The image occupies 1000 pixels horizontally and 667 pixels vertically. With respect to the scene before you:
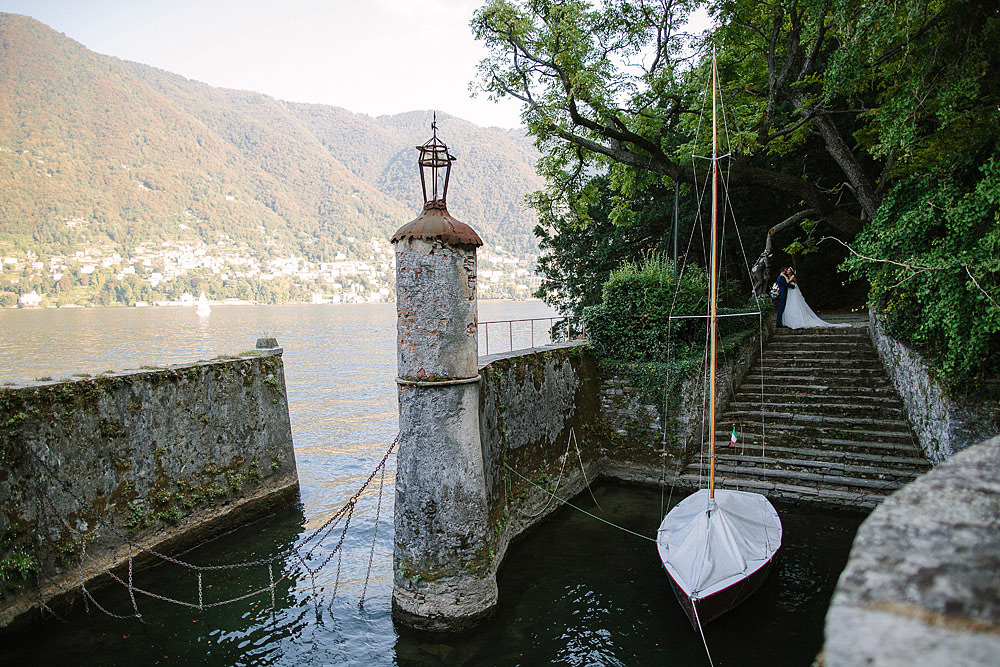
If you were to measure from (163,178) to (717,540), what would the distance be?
552ft

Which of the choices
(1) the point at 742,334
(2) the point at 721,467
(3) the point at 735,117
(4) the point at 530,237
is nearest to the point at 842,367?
(1) the point at 742,334

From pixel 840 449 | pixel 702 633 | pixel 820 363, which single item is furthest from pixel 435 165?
pixel 820 363

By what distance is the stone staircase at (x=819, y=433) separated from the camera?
1173 cm

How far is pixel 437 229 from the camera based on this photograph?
7797 millimetres

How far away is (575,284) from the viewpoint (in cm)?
2734

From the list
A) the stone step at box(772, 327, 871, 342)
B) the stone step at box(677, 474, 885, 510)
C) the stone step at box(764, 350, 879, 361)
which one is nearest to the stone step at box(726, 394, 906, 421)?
the stone step at box(764, 350, 879, 361)

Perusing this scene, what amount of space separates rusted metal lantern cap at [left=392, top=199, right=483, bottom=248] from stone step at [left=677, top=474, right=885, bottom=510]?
7.91 m

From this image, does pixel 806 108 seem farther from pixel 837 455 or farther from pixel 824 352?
pixel 837 455

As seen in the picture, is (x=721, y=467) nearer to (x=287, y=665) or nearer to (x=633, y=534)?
(x=633, y=534)

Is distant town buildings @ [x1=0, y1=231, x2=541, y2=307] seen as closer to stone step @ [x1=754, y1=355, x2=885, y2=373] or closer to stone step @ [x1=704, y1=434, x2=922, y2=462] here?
stone step @ [x1=754, y1=355, x2=885, y2=373]

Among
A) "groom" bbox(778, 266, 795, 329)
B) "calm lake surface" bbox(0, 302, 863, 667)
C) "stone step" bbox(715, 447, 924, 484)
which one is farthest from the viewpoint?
"groom" bbox(778, 266, 795, 329)

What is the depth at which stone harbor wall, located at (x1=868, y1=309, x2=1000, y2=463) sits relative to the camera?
10.1 m

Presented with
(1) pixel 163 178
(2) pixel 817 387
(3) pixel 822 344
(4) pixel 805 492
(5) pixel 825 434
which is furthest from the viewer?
(1) pixel 163 178

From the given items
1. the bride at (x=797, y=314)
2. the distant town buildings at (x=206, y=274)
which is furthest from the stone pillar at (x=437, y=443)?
the distant town buildings at (x=206, y=274)
